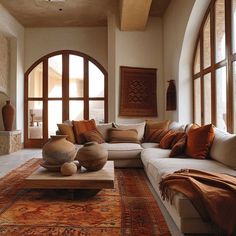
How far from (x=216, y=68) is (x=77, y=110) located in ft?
14.7

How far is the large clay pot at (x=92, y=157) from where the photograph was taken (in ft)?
9.95

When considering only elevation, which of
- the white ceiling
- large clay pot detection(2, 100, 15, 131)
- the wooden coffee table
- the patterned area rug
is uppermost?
the white ceiling

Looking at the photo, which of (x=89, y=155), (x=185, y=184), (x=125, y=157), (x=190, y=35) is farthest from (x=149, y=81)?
(x=185, y=184)

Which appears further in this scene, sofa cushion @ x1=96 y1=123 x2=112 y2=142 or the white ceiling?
the white ceiling

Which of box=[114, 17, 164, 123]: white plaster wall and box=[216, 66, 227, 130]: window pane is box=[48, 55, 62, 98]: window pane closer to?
box=[114, 17, 164, 123]: white plaster wall

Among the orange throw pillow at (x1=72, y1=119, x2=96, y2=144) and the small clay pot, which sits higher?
the orange throw pillow at (x1=72, y1=119, x2=96, y2=144)

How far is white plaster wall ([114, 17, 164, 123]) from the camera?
678 cm

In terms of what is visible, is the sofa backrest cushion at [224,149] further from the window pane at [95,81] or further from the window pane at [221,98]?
the window pane at [95,81]

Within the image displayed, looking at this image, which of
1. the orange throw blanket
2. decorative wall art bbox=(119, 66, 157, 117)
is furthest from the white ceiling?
the orange throw blanket

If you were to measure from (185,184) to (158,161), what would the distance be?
1.08 meters

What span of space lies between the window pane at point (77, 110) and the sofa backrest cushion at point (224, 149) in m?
5.04

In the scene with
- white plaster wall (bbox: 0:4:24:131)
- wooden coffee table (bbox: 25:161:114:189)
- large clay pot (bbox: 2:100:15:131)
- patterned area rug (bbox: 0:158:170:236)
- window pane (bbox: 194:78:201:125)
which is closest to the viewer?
patterned area rug (bbox: 0:158:170:236)

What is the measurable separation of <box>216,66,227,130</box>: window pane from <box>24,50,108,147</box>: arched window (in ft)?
12.9

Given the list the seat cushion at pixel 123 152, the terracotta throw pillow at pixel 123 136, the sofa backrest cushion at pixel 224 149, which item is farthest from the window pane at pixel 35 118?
the sofa backrest cushion at pixel 224 149
